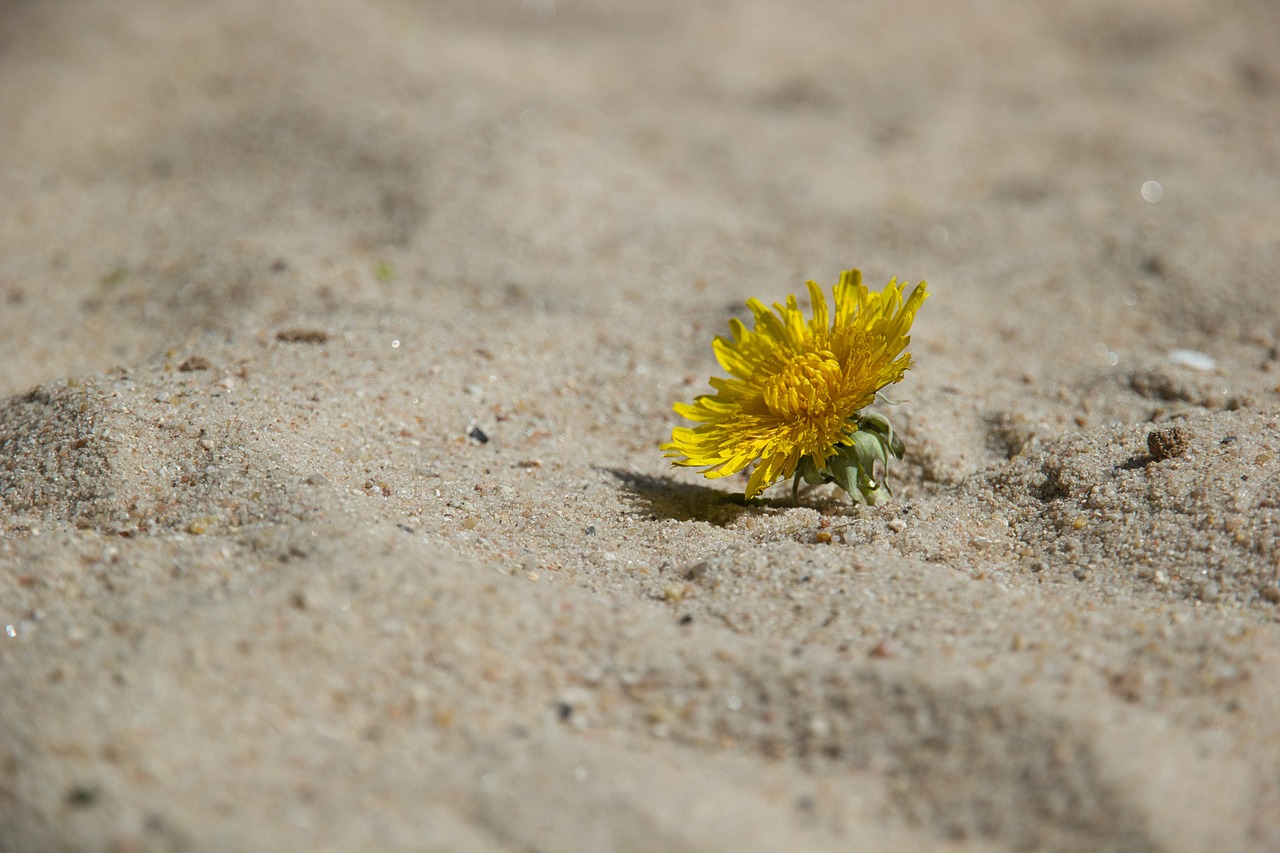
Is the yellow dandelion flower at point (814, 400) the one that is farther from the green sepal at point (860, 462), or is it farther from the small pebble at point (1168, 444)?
the small pebble at point (1168, 444)

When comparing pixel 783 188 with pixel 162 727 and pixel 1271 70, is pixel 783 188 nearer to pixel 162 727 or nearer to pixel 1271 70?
pixel 1271 70

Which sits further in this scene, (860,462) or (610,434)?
(610,434)

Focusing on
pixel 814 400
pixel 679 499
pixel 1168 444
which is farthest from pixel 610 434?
pixel 1168 444

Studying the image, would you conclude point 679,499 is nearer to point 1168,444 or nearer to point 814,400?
point 814,400

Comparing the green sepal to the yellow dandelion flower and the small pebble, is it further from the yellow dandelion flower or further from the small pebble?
the small pebble

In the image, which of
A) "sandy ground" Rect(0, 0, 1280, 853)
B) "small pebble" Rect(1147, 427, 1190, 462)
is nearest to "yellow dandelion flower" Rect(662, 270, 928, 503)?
"sandy ground" Rect(0, 0, 1280, 853)

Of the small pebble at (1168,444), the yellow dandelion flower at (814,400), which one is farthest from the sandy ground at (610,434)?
the yellow dandelion flower at (814,400)
